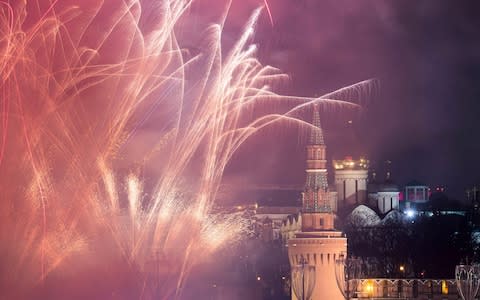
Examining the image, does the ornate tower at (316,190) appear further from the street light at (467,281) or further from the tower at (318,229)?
the street light at (467,281)

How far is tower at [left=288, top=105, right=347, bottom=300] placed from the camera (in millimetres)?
63469

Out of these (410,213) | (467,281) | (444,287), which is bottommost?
(467,281)

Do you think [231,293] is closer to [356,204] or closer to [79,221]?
[79,221]

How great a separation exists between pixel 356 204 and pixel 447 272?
31886mm

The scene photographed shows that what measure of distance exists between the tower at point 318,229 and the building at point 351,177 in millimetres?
49101

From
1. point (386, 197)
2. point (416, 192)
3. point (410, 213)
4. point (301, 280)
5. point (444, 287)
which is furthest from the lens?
point (416, 192)

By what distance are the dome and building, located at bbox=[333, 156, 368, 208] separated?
1117 cm

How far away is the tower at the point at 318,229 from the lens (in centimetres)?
6347

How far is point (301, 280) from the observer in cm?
6078

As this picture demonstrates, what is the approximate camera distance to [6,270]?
139ft

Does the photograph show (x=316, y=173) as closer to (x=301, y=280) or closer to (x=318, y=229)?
(x=318, y=229)

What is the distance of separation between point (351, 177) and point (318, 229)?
50114 mm

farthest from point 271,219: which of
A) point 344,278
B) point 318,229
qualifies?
point 344,278

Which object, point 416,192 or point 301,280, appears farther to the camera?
point 416,192
